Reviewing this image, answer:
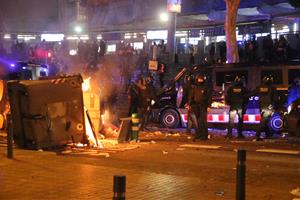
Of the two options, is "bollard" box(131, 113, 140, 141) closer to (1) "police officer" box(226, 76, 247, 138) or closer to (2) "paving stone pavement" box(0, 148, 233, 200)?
(1) "police officer" box(226, 76, 247, 138)

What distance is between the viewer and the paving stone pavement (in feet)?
27.5

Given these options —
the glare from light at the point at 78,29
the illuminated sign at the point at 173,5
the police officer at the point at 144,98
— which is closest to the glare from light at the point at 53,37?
the glare from light at the point at 78,29

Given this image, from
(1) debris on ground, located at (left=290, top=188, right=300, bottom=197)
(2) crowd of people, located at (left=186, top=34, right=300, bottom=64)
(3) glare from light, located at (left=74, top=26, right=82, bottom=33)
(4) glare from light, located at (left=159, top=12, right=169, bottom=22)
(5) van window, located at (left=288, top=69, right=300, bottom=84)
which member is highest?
(3) glare from light, located at (left=74, top=26, right=82, bottom=33)

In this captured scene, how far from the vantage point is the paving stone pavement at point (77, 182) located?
838 cm

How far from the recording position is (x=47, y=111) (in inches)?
538

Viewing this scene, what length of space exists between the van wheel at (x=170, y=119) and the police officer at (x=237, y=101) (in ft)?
10.2

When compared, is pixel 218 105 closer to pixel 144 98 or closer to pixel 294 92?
pixel 144 98

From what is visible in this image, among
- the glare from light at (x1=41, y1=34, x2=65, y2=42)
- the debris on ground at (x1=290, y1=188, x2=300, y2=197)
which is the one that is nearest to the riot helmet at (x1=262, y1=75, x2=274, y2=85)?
the debris on ground at (x1=290, y1=188, x2=300, y2=197)

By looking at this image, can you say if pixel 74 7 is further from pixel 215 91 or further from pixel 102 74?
pixel 215 91

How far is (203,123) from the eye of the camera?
16.6 meters

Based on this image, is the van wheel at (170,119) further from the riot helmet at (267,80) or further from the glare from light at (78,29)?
the glare from light at (78,29)

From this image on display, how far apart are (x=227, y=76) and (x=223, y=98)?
78 cm

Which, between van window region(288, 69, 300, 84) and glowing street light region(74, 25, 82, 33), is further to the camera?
glowing street light region(74, 25, 82, 33)

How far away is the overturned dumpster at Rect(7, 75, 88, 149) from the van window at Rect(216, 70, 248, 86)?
20.9 feet
